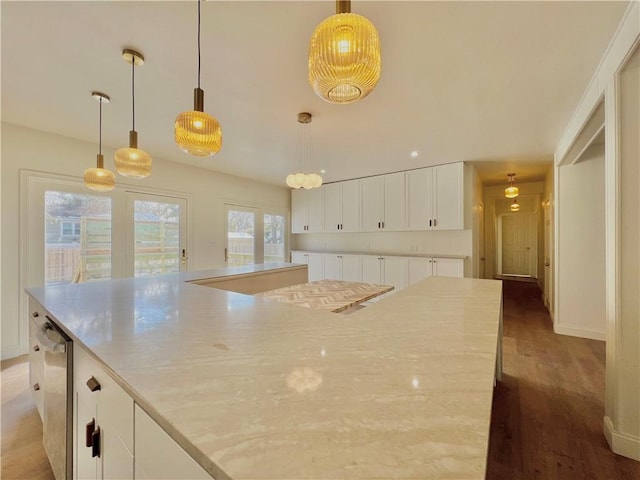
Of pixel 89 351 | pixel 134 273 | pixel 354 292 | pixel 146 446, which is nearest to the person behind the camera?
pixel 146 446

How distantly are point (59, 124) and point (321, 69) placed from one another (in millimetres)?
3356

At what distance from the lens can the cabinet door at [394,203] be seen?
476cm

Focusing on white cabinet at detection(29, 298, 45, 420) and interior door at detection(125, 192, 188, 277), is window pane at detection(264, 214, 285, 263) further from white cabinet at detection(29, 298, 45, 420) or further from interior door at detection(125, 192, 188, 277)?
white cabinet at detection(29, 298, 45, 420)

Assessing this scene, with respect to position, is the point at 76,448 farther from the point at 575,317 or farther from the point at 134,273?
the point at 575,317

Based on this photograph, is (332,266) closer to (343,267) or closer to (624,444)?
(343,267)

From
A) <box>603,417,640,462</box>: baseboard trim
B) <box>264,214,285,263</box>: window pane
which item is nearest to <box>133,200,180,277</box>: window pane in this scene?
<box>264,214,285,263</box>: window pane

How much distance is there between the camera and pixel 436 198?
4.38 m

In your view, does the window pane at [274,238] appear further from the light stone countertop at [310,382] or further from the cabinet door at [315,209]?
the light stone countertop at [310,382]

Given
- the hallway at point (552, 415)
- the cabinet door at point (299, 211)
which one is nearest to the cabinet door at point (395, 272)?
the hallway at point (552, 415)

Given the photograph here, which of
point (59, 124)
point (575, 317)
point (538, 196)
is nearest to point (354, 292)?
point (575, 317)

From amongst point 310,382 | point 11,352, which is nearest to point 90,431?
point 310,382

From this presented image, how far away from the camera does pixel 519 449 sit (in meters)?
1.66

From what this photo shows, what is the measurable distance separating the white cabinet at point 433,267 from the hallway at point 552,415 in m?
1.14

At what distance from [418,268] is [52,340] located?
432 centimetres
